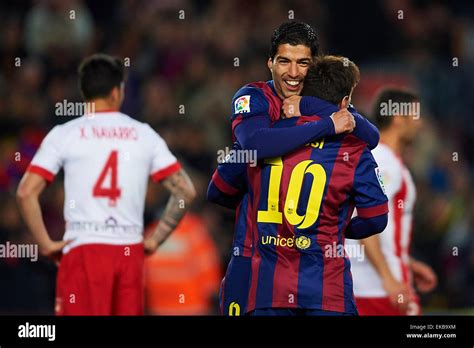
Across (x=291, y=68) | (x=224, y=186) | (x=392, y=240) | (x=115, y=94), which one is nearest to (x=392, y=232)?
A: (x=392, y=240)

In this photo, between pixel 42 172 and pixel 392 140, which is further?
pixel 392 140

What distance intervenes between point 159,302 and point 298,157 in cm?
527

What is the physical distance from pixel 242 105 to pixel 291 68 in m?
0.29

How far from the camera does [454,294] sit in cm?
1120

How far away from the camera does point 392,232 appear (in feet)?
24.1

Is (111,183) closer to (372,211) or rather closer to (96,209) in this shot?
(96,209)

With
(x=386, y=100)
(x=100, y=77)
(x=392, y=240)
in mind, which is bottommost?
(x=392, y=240)

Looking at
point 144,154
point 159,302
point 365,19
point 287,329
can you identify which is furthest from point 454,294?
point 287,329

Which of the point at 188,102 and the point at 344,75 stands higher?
the point at 188,102

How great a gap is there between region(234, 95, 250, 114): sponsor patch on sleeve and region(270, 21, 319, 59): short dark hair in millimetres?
303

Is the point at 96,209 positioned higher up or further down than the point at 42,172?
further down

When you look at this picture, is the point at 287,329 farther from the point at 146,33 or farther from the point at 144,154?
the point at 146,33

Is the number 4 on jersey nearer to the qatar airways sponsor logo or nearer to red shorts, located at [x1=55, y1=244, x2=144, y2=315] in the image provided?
the qatar airways sponsor logo

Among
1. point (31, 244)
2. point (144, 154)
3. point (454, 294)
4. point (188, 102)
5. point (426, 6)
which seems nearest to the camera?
point (144, 154)
